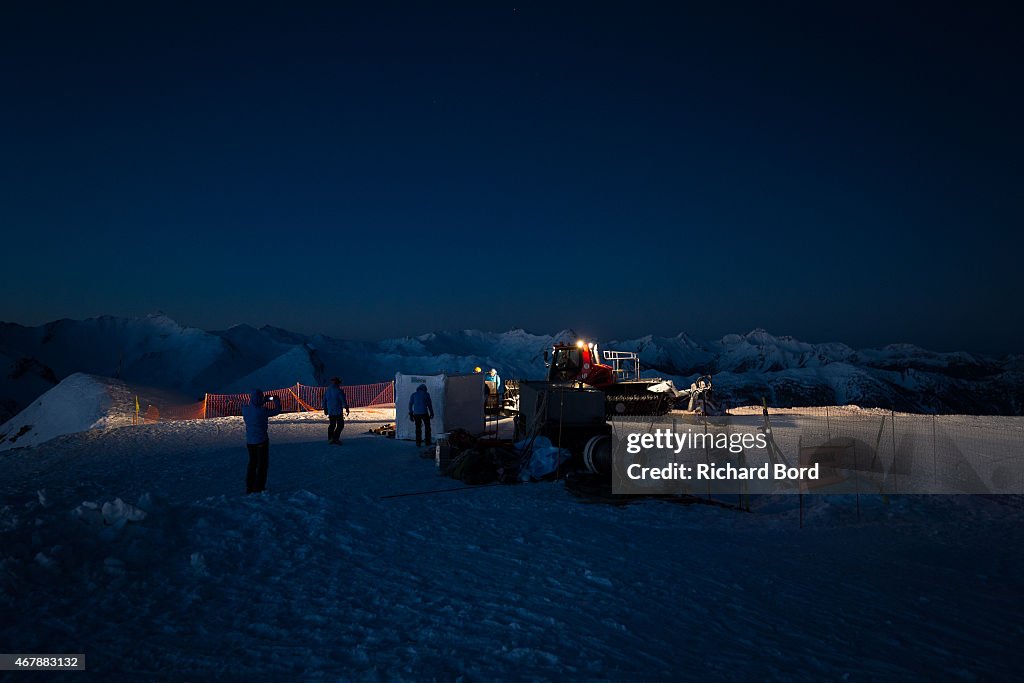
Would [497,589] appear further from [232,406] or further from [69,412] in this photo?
[69,412]

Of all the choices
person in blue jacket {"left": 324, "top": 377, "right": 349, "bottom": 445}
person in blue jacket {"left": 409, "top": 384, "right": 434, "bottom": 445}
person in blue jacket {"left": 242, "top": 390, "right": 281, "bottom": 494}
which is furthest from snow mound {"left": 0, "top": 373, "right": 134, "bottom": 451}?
person in blue jacket {"left": 242, "top": 390, "right": 281, "bottom": 494}

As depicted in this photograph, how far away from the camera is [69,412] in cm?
2894

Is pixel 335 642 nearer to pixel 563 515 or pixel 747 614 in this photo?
pixel 747 614

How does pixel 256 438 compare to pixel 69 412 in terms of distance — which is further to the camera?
pixel 69 412

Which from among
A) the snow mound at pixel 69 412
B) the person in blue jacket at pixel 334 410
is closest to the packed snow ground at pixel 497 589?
the person in blue jacket at pixel 334 410

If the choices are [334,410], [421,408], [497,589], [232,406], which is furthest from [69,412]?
[497,589]

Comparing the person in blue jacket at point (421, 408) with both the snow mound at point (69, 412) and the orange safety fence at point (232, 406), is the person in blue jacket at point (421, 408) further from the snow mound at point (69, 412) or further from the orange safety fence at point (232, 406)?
the snow mound at point (69, 412)

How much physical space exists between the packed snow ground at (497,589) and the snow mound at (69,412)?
75.7 feet

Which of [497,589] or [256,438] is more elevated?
[256,438]

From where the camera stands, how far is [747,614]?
5.45 metres

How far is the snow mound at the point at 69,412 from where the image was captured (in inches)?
1068

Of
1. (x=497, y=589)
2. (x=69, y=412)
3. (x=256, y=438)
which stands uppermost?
(x=256, y=438)

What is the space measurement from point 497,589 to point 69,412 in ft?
111

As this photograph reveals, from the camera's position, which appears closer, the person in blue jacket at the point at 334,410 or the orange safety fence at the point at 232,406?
the person in blue jacket at the point at 334,410
